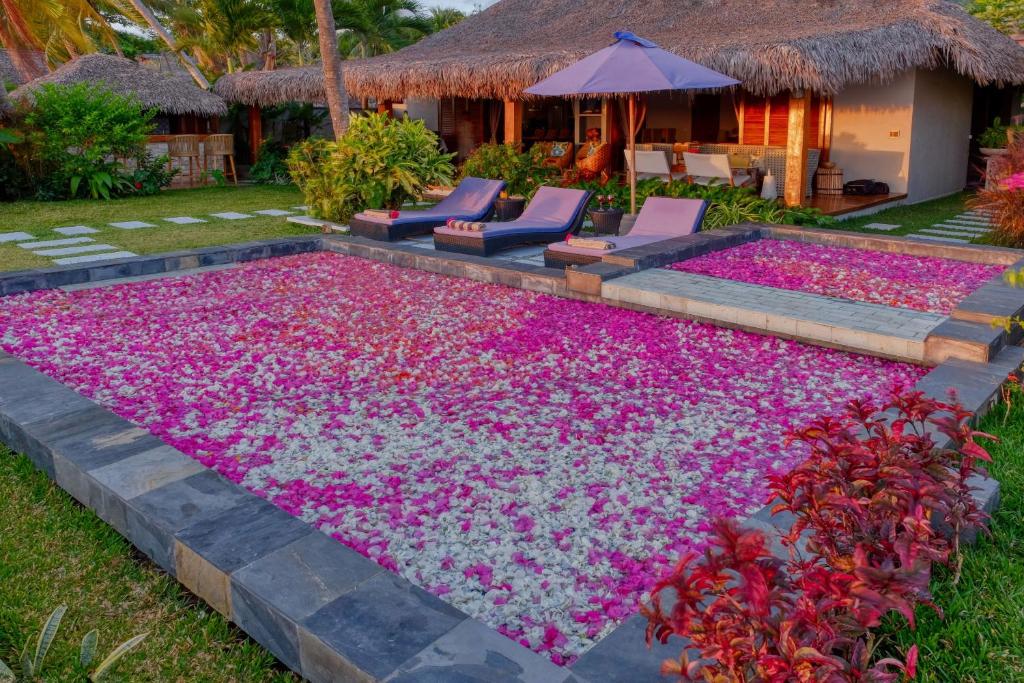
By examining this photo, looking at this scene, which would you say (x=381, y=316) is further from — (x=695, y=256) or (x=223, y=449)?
(x=695, y=256)

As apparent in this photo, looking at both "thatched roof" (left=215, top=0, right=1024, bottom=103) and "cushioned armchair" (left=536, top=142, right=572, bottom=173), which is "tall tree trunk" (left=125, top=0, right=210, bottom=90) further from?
"cushioned armchair" (left=536, top=142, right=572, bottom=173)

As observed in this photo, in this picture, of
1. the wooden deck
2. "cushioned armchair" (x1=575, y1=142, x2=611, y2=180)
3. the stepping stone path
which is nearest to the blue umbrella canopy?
the wooden deck

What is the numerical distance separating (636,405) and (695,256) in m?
3.84

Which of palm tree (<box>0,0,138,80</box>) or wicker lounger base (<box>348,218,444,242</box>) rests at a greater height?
palm tree (<box>0,0,138,80</box>)

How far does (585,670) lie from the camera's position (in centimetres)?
218

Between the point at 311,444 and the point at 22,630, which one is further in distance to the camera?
the point at 311,444

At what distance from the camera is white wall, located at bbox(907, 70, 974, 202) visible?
44.5 feet

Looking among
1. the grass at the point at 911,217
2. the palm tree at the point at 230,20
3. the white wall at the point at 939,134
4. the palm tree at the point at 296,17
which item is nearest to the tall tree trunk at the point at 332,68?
the palm tree at the point at 230,20

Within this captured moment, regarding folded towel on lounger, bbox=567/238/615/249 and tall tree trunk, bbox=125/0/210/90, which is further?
tall tree trunk, bbox=125/0/210/90

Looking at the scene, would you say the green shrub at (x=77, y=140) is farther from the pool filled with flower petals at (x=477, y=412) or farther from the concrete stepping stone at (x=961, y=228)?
the concrete stepping stone at (x=961, y=228)

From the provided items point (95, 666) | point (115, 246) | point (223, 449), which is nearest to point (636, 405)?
point (223, 449)

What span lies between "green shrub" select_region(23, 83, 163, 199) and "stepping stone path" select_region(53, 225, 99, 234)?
3695 millimetres

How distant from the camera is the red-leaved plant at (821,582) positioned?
172 centimetres

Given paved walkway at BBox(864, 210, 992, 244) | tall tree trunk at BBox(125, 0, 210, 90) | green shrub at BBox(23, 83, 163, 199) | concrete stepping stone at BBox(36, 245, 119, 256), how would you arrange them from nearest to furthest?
concrete stepping stone at BBox(36, 245, 119, 256)
paved walkway at BBox(864, 210, 992, 244)
green shrub at BBox(23, 83, 163, 199)
tall tree trunk at BBox(125, 0, 210, 90)
